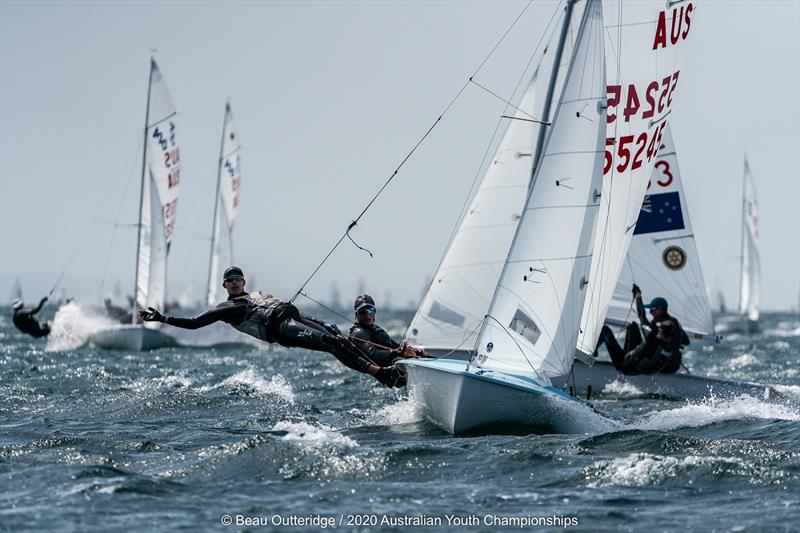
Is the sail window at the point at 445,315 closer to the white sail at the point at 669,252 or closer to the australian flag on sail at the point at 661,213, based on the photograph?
the white sail at the point at 669,252

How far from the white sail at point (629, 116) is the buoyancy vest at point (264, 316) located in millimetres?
3539

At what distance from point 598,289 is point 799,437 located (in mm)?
3229

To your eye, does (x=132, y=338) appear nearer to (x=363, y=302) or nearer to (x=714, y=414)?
(x=363, y=302)

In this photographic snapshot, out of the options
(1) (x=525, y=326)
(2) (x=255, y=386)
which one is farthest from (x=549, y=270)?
(2) (x=255, y=386)

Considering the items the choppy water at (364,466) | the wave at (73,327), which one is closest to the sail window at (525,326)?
the choppy water at (364,466)

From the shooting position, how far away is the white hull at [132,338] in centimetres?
2892

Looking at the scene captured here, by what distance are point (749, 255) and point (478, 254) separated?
124ft

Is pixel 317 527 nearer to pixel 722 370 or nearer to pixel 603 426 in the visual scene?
pixel 603 426

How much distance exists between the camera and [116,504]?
7.99 m

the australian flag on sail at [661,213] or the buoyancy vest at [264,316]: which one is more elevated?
the australian flag on sail at [661,213]

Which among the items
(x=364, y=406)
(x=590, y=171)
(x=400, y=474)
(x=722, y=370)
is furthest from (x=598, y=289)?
(x=722, y=370)

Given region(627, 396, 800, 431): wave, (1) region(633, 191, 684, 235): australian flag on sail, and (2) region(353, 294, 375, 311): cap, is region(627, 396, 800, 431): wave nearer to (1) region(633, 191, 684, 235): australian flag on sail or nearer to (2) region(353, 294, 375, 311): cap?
(2) region(353, 294, 375, 311): cap

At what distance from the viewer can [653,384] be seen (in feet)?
55.5

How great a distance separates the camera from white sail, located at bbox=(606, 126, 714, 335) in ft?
63.5
